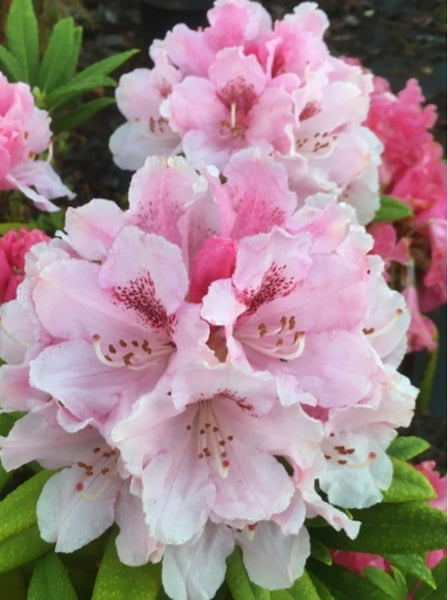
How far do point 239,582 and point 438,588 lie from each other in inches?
9.6

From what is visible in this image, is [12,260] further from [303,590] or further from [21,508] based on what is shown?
[303,590]

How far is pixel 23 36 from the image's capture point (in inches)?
51.3

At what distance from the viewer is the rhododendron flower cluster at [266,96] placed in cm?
100

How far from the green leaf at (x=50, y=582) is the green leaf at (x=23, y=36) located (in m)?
0.74

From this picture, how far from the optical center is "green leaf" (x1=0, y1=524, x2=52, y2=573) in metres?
0.72

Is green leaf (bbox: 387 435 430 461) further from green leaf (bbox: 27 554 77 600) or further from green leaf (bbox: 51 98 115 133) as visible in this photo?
green leaf (bbox: 51 98 115 133)

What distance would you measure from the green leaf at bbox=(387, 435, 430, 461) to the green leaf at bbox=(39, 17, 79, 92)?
2.26ft

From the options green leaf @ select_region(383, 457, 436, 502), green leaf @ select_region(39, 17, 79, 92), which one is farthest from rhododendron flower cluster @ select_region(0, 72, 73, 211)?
green leaf @ select_region(383, 457, 436, 502)

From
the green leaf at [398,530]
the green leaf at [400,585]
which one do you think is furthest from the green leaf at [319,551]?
the green leaf at [400,585]

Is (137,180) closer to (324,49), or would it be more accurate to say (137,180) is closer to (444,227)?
(324,49)

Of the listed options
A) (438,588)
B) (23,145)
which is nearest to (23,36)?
(23,145)

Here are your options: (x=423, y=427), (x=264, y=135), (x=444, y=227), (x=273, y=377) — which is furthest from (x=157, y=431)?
(x=423, y=427)

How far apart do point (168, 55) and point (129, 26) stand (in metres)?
1.61

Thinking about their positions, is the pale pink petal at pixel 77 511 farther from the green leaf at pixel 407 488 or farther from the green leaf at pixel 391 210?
the green leaf at pixel 391 210
